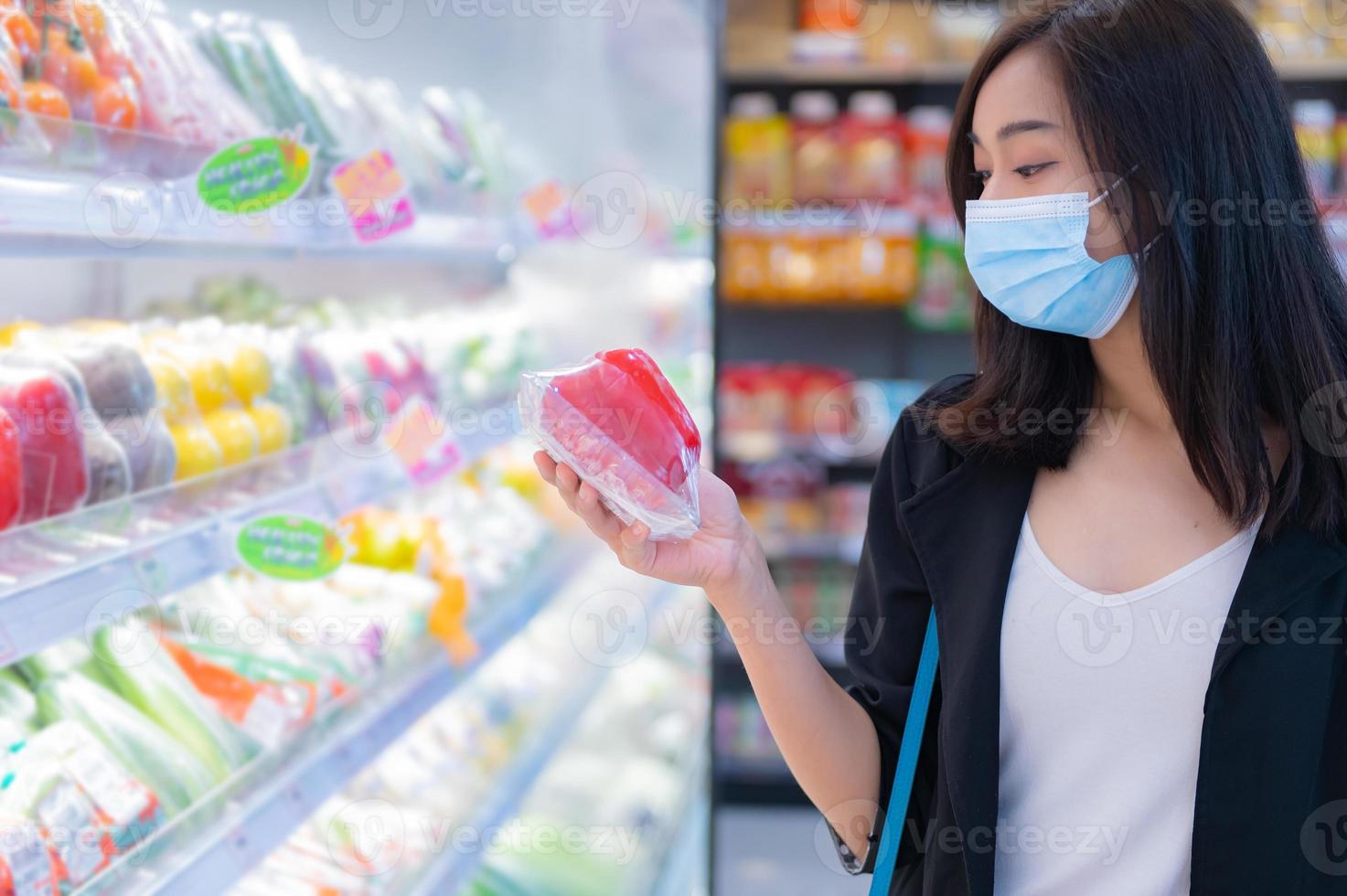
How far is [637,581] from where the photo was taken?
3027 millimetres

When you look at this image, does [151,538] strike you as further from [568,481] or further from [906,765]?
[906,765]

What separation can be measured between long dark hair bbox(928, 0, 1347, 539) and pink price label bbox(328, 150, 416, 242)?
0.89m

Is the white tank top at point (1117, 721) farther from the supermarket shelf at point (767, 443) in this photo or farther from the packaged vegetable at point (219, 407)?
the supermarket shelf at point (767, 443)

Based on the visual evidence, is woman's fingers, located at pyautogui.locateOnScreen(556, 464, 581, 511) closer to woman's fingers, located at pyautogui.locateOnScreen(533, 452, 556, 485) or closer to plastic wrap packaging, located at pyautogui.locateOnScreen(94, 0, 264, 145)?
woman's fingers, located at pyautogui.locateOnScreen(533, 452, 556, 485)

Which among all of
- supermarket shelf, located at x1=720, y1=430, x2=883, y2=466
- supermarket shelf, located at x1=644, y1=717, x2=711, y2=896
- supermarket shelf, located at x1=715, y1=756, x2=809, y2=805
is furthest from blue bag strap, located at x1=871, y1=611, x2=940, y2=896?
supermarket shelf, located at x1=715, y1=756, x2=809, y2=805

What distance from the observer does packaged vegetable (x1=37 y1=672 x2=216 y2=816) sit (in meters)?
1.34

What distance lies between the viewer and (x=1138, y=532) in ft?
4.06

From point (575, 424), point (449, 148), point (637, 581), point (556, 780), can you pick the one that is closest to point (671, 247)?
point (637, 581)

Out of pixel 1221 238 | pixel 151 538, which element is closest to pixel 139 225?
pixel 151 538

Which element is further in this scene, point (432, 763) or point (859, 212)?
point (859, 212)

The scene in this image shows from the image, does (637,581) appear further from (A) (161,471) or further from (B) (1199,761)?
(B) (1199,761)

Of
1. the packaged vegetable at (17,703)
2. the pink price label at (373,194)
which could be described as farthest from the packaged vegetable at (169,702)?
the pink price label at (373,194)

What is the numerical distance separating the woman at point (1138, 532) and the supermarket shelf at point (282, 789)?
23.4 inches

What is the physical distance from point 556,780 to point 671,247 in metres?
1.49
